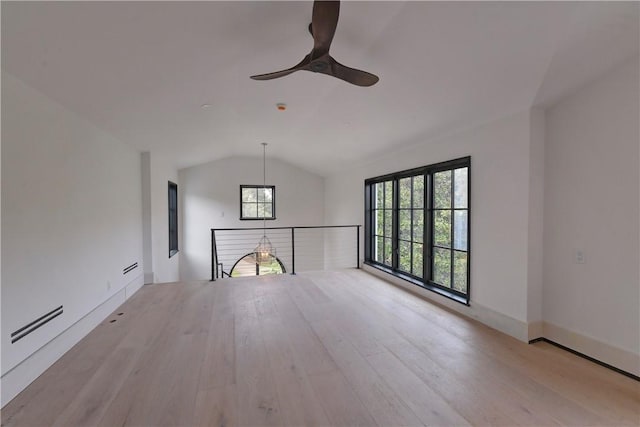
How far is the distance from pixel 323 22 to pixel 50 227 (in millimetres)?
2603

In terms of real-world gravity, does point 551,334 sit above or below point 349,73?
below

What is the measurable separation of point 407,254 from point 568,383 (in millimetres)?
2540

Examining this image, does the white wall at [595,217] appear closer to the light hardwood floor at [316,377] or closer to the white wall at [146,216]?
the light hardwood floor at [316,377]

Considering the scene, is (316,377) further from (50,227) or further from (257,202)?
(257,202)

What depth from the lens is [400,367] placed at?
7.36 feet

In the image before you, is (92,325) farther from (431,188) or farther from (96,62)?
(431,188)

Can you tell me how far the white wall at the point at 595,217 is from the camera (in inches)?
83.0

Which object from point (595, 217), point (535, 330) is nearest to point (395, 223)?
point (535, 330)

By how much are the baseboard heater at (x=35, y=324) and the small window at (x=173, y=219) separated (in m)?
3.94

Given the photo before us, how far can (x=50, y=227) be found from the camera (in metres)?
2.33

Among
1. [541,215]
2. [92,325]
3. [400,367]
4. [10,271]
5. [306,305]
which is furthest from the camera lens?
[306,305]

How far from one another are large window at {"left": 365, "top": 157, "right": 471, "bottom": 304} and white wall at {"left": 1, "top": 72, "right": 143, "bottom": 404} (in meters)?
3.94

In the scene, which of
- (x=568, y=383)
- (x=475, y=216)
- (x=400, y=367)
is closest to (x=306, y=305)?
(x=400, y=367)

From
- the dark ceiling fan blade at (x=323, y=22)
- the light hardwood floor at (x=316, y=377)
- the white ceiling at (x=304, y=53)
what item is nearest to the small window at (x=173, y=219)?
the white ceiling at (x=304, y=53)
